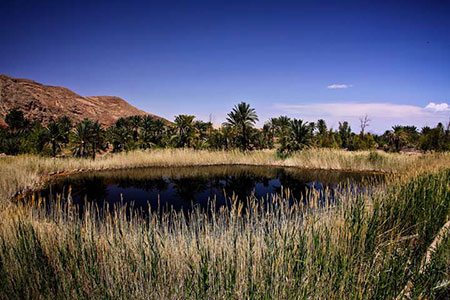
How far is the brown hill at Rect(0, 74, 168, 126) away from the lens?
175ft

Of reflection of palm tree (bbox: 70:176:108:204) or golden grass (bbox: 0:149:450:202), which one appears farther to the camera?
golden grass (bbox: 0:149:450:202)

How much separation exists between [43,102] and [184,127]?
54570mm

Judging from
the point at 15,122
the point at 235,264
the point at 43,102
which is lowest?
the point at 235,264

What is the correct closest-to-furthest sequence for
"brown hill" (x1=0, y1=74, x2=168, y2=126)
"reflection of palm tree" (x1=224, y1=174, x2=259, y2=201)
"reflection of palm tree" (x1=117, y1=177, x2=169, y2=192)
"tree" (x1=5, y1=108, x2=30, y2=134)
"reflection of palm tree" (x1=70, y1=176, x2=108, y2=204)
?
"reflection of palm tree" (x1=70, y1=176, x2=108, y2=204), "reflection of palm tree" (x1=224, y1=174, x2=259, y2=201), "reflection of palm tree" (x1=117, y1=177, x2=169, y2=192), "tree" (x1=5, y1=108, x2=30, y2=134), "brown hill" (x1=0, y1=74, x2=168, y2=126)

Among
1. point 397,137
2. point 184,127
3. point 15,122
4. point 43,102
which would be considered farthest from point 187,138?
point 43,102

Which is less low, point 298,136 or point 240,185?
point 298,136

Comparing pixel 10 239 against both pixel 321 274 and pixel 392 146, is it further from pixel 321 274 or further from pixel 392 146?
pixel 392 146

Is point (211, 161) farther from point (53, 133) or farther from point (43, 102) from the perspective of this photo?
point (43, 102)

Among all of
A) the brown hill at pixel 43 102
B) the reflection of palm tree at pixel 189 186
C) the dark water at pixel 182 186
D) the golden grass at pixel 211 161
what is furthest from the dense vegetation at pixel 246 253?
the brown hill at pixel 43 102

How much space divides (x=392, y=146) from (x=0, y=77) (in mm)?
84914

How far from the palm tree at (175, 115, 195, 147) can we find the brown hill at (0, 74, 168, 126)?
45812 millimetres

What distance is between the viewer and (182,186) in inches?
436

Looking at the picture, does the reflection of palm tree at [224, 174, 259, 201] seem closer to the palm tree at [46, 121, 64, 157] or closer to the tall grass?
the tall grass

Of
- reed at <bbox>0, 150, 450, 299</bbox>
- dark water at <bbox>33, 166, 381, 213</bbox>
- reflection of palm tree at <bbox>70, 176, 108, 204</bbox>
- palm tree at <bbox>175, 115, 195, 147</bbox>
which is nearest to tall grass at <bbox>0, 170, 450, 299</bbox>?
reed at <bbox>0, 150, 450, 299</bbox>
